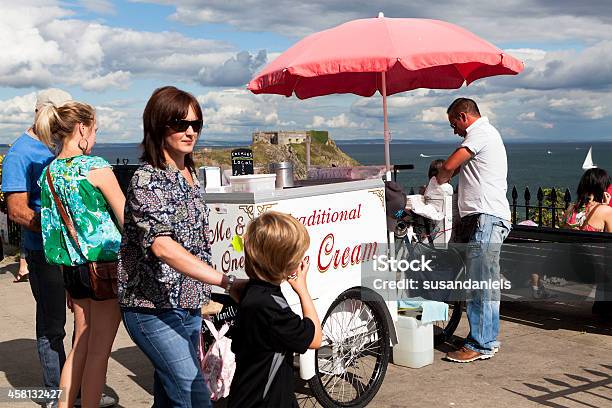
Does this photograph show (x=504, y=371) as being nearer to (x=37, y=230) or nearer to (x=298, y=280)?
(x=298, y=280)

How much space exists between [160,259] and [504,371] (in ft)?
11.3

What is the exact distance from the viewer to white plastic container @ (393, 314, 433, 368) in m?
5.63

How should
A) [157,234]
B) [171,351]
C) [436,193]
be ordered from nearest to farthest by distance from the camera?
[157,234]
[171,351]
[436,193]

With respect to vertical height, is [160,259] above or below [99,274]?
above

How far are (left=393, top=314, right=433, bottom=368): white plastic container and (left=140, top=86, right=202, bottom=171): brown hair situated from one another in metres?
3.05

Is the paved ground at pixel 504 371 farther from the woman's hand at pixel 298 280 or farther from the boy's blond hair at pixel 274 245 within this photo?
the boy's blond hair at pixel 274 245

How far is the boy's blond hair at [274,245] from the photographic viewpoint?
285cm

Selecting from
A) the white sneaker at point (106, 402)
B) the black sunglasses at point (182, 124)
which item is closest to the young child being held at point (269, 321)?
the black sunglasses at point (182, 124)

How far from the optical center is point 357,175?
6078 millimetres

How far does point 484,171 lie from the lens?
5773mm

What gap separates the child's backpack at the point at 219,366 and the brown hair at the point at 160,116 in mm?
1443

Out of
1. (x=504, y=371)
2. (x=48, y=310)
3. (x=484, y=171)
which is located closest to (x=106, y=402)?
(x=48, y=310)

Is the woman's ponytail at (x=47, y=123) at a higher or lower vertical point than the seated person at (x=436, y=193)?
higher

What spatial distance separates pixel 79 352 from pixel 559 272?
195 inches
